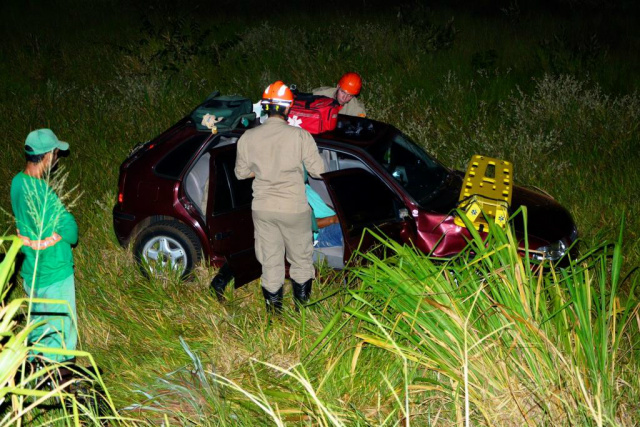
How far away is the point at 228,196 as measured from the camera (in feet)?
19.0

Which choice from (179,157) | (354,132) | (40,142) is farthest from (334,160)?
(40,142)

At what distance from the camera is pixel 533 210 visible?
6.00 meters

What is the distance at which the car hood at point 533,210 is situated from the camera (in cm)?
564

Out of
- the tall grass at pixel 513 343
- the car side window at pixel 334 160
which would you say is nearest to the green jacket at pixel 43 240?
the tall grass at pixel 513 343

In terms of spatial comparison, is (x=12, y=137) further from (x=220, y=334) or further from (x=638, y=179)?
(x=638, y=179)

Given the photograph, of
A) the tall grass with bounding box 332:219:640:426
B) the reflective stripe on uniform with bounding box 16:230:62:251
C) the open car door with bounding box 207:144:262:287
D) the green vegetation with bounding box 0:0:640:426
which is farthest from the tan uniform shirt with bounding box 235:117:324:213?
the reflective stripe on uniform with bounding box 16:230:62:251

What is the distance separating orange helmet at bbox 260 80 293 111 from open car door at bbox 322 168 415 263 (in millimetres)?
725

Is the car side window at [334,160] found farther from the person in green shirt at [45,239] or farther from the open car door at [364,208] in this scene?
the person in green shirt at [45,239]

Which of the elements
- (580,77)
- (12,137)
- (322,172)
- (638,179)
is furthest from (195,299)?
(580,77)

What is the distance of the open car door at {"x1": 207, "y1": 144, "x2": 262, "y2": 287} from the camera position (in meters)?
5.64

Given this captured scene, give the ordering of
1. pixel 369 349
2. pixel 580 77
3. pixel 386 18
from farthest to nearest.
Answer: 1. pixel 386 18
2. pixel 580 77
3. pixel 369 349

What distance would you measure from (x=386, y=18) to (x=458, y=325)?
12.1m

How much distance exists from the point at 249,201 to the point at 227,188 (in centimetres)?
27

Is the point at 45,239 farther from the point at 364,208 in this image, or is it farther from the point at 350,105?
the point at 350,105
